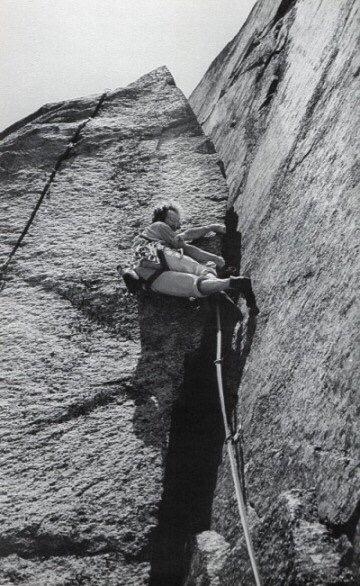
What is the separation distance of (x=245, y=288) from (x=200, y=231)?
1.48 m

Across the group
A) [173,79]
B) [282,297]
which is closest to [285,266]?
[282,297]

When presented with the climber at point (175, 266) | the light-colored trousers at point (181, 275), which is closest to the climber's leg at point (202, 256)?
the climber at point (175, 266)

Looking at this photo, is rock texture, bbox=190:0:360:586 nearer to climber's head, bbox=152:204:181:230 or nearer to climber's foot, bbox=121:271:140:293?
climber's head, bbox=152:204:181:230

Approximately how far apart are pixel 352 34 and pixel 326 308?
3.09 meters

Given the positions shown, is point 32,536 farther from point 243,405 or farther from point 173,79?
point 173,79

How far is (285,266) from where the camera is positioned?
4.70 m

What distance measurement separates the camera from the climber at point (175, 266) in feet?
16.2

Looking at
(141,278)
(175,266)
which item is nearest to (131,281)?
(141,278)

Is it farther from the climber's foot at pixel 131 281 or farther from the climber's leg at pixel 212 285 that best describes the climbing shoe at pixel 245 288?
the climber's foot at pixel 131 281

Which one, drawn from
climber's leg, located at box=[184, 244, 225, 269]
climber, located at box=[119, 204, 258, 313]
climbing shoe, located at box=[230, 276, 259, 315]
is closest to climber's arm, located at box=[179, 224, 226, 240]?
climber, located at box=[119, 204, 258, 313]

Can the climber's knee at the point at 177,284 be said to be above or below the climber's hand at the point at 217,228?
below

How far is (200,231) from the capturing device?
601 cm

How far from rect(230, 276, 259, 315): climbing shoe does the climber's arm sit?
4.45 feet

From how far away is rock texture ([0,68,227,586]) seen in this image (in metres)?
3.99
